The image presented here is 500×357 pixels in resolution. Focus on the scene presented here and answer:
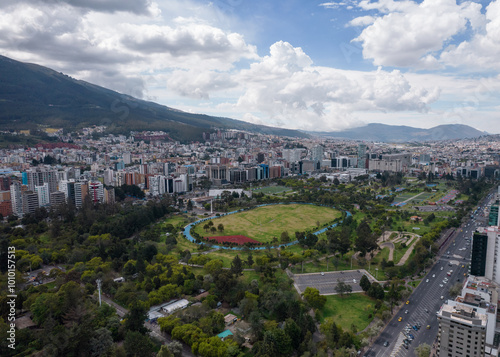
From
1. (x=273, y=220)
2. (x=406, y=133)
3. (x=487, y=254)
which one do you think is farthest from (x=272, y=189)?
(x=406, y=133)

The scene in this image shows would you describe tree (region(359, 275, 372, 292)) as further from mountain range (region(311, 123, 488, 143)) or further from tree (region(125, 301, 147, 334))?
mountain range (region(311, 123, 488, 143))

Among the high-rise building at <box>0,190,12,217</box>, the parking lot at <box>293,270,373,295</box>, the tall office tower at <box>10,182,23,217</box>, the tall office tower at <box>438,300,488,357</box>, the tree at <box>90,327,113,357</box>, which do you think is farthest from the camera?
the tall office tower at <box>10,182,23,217</box>

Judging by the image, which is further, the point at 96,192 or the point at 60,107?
the point at 60,107

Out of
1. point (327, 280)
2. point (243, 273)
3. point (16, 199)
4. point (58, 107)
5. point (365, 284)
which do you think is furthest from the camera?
point (58, 107)

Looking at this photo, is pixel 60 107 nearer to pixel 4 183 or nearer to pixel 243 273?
pixel 4 183

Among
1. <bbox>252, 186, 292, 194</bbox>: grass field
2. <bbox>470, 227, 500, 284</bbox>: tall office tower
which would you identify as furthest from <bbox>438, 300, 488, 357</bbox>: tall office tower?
<bbox>252, 186, 292, 194</bbox>: grass field

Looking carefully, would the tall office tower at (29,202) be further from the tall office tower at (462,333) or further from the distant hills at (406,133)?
the distant hills at (406,133)
